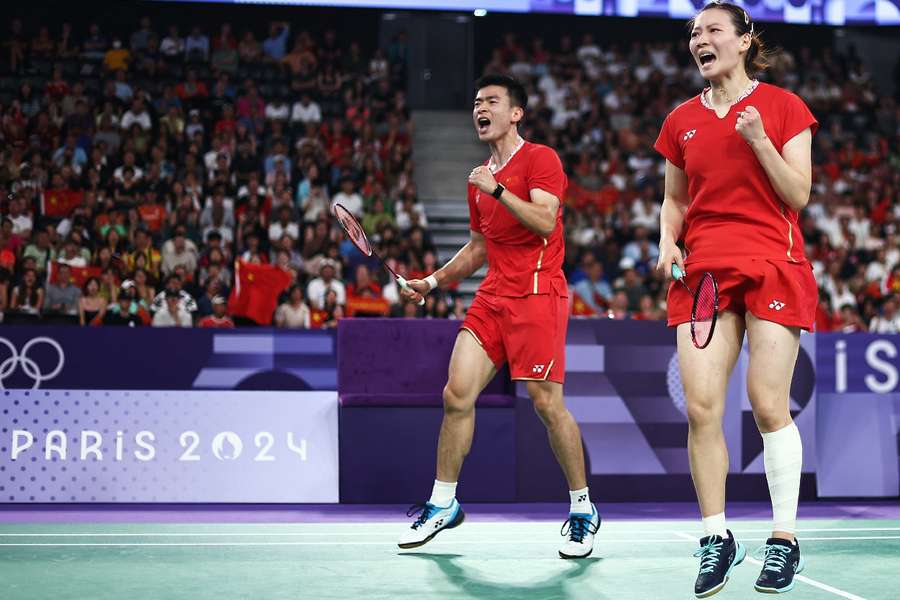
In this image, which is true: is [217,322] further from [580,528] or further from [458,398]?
[580,528]

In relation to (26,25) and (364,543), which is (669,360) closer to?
(364,543)

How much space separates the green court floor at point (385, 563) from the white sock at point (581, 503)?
0.19 metres

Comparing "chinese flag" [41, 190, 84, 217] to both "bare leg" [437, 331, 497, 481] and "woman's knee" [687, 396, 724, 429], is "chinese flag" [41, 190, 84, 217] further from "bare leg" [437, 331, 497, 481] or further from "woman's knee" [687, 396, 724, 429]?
"woman's knee" [687, 396, 724, 429]

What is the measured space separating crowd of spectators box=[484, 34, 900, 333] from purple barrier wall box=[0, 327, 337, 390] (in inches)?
123

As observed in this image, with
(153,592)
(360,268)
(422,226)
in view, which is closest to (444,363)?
(153,592)

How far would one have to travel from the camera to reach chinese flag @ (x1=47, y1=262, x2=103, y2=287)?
37.2 ft

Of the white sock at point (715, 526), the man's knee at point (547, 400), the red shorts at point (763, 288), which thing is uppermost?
the red shorts at point (763, 288)

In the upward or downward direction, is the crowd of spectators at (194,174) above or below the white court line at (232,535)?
above

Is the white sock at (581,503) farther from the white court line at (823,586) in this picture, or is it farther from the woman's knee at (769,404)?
the woman's knee at (769,404)

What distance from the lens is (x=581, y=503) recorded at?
16.3 ft

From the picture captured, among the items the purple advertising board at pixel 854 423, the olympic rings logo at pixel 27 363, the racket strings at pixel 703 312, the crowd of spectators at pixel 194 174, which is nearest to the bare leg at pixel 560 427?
the racket strings at pixel 703 312

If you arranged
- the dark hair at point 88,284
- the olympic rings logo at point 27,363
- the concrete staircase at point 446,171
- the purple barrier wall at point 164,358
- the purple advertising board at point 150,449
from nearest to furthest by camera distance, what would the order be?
the purple advertising board at point 150,449, the olympic rings logo at point 27,363, the purple barrier wall at point 164,358, the dark hair at point 88,284, the concrete staircase at point 446,171

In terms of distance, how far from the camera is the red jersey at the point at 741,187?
3.72 meters

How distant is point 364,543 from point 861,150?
47.3ft
